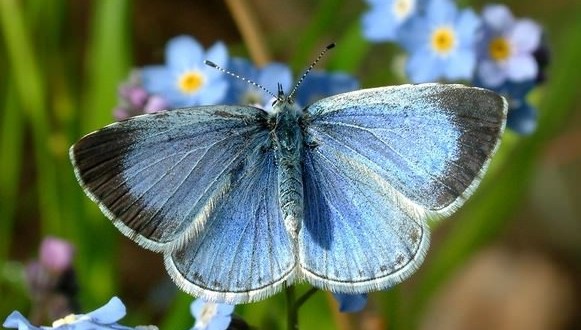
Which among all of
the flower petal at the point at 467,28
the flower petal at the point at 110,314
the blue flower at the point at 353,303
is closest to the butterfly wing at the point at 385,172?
the blue flower at the point at 353,303

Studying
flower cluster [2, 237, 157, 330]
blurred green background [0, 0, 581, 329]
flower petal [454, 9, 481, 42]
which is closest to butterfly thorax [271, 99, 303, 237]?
blurred green background [0, 0, 581, 329]

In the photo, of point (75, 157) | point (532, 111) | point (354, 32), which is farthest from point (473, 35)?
point (75, 157)

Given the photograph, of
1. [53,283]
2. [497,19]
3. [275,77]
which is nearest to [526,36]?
[497,19]

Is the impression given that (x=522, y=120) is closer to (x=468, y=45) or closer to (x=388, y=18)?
(x=468, y=45)

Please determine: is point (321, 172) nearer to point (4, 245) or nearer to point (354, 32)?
point (354, 32)

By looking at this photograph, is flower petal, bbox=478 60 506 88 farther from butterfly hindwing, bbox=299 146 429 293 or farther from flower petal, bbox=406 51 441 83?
butterfly hindwing, bbox=299 146 429 293

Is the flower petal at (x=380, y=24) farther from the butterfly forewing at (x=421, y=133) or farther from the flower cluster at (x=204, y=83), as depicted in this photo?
the butterfly forewing at (x=421, y=133)
